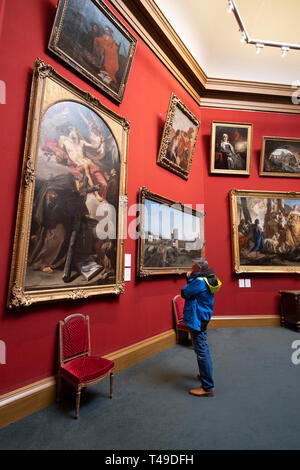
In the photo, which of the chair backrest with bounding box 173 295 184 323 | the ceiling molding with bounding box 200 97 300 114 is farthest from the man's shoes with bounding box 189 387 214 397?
the ceiling molding with bounding box 200 97 300 114

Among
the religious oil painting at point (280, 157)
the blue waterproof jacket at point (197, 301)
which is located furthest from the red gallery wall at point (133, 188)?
the blue waterproof jacket at point (197, 301)

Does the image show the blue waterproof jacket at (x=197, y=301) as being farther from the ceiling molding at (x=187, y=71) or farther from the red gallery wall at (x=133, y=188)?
the ceiling molding at (x=187, y=71)

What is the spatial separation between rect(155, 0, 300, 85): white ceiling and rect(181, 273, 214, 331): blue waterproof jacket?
6383 mm

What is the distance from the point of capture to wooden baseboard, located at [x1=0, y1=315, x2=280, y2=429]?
3.00 meters

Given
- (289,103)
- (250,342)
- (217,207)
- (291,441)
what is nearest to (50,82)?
(291,441)

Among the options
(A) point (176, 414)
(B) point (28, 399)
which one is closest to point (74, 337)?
(B) point (28, 399)

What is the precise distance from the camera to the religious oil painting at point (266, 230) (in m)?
8.12

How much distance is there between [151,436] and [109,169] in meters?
3.86

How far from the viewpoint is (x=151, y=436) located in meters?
2.80

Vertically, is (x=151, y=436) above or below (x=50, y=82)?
below

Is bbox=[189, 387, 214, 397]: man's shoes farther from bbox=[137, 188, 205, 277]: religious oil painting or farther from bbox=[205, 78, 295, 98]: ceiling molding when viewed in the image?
bbox=[205, 78, 295, 98]: ceiling molding

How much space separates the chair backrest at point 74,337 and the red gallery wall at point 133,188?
0.11 meters

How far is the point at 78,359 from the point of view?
3.61 metres

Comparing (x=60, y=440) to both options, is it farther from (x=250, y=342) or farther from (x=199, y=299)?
(x=250, y=342)
